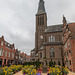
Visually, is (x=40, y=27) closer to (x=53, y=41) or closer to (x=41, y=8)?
(x=53, y=41)

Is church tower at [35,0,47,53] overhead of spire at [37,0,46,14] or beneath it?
beneath

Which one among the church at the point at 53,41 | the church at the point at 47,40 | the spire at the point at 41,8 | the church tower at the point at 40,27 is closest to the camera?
the church at the point at 53,41

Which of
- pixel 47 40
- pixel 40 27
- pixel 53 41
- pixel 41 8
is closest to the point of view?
pixel 53 41

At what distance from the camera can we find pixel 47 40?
42719 millimetres

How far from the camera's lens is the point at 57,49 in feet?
119

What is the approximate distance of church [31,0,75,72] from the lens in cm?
2648

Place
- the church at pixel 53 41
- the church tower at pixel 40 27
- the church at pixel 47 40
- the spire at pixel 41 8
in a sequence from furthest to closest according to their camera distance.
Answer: the spire at pixel 41 8 < the church tower at pixel 40 27 < the church at pixel 47 40 < the church at pixel 53 41

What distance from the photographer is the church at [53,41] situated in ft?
86.9

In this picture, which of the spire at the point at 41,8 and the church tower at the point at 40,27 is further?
the spire at the point at 41,8

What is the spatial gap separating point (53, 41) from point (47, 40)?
3351 mm

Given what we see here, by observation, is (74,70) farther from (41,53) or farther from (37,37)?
(37,37)

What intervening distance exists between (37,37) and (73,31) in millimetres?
26016

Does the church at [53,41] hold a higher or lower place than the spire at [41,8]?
lower

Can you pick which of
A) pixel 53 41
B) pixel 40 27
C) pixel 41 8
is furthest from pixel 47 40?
pixel 41 8
